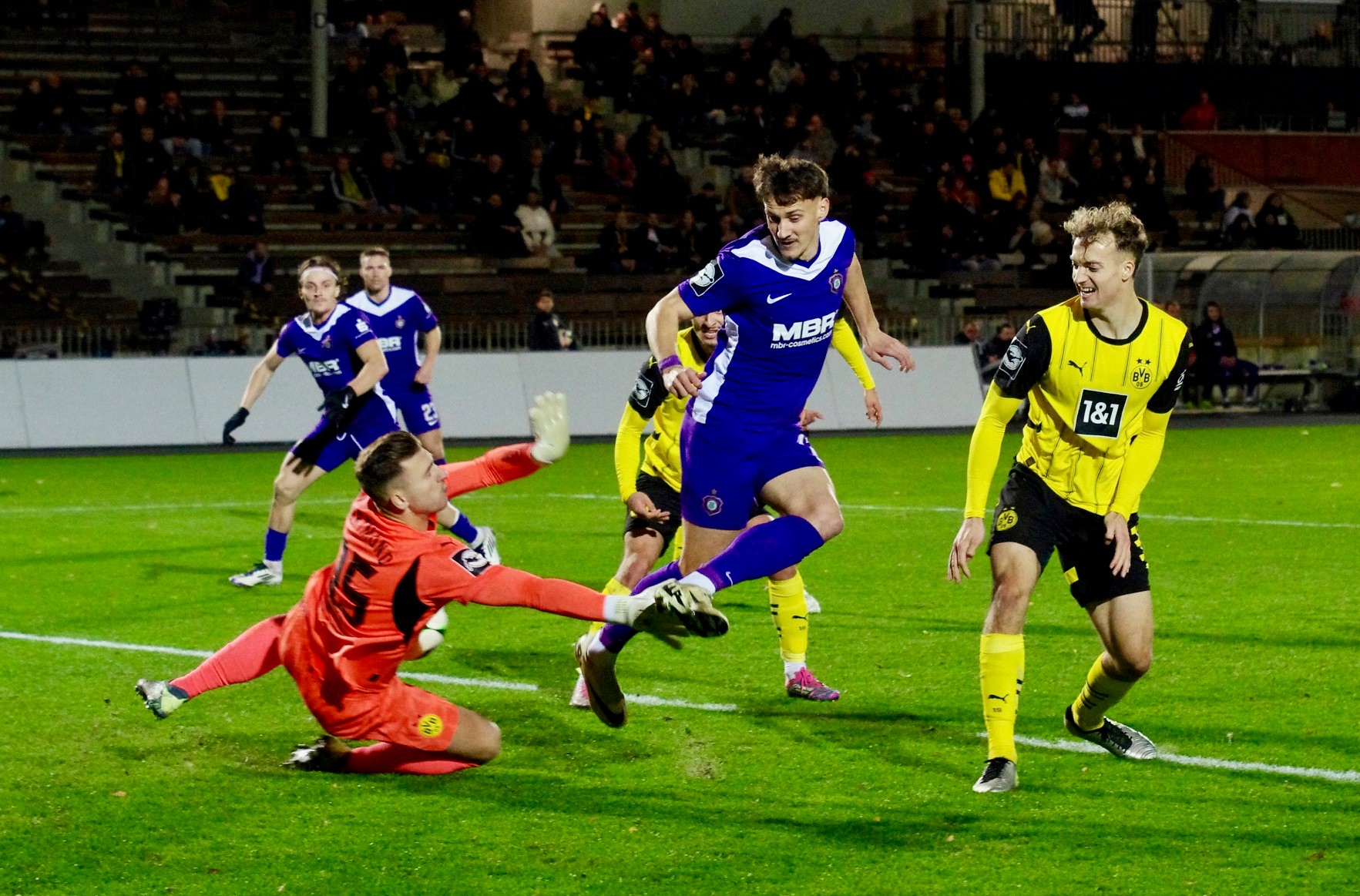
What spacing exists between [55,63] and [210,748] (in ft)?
85.6

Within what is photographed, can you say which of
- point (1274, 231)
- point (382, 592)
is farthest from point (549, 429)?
point (1274, 231)

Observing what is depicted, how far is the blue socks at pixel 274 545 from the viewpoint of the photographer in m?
11.4

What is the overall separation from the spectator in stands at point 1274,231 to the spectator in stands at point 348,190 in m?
15.2

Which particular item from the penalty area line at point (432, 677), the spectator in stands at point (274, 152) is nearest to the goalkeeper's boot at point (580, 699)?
the penalty area line at point (432, 677)

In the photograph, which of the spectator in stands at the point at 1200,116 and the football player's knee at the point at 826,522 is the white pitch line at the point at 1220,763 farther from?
the spectator in stands at the point at 1200,116

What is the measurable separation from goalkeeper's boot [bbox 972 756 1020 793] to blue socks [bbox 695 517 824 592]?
0.97 metres

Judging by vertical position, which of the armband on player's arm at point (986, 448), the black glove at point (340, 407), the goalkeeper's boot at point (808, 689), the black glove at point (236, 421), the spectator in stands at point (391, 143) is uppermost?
the spectator in stands at point (391, 143)

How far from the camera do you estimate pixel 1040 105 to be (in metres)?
34.2

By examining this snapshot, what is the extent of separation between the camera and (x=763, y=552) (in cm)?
649

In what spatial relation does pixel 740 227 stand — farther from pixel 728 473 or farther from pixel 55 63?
pixel 728 473

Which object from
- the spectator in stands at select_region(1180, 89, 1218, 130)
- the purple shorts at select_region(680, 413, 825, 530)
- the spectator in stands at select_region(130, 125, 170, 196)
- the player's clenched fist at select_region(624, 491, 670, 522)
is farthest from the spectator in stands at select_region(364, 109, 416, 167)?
the purple shorts at select_region(680, 413, 825, 530)

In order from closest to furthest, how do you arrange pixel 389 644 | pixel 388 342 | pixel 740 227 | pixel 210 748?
1. pixel 389 644
2. pixel 210 748
3. pixel 388 342
4. pixel 740 227

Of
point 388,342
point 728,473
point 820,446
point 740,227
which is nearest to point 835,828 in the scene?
point 728,473

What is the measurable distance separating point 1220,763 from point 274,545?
6606mm
